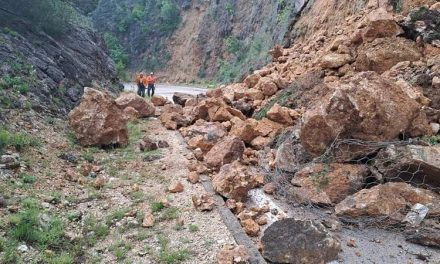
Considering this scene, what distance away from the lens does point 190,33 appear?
35.6 metres

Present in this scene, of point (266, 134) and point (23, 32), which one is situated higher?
point (23, 32)

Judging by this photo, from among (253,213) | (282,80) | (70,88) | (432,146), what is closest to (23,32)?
(70,88)

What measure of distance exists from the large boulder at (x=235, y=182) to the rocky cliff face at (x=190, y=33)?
1516cm

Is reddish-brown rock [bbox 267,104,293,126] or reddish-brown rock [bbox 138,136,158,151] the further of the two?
reddish-brown rock [bbox 138,136,158,151]

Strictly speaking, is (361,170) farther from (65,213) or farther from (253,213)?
(65,213)

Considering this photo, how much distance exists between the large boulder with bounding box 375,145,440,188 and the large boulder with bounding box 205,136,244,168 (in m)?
2.53

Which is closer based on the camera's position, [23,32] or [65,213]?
[65,213]

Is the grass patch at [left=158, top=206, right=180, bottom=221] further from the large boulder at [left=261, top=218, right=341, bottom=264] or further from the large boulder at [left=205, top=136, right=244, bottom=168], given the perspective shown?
the large boulder at [left=205, top=136, right=244, bottom=168]

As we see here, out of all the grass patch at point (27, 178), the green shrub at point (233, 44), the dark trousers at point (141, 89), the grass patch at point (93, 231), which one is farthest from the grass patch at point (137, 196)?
the green shrub at point (233, 44)

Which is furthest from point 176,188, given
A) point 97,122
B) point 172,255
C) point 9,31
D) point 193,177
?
point 9,31

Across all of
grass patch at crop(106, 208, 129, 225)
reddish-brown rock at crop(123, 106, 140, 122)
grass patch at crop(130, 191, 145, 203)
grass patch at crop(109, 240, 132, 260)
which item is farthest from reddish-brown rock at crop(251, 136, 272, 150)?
reddish-brown rock at crop(123, 106, 140, 122)

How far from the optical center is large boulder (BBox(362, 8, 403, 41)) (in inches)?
367

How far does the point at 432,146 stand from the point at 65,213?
5331 mm

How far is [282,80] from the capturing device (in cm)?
1129
